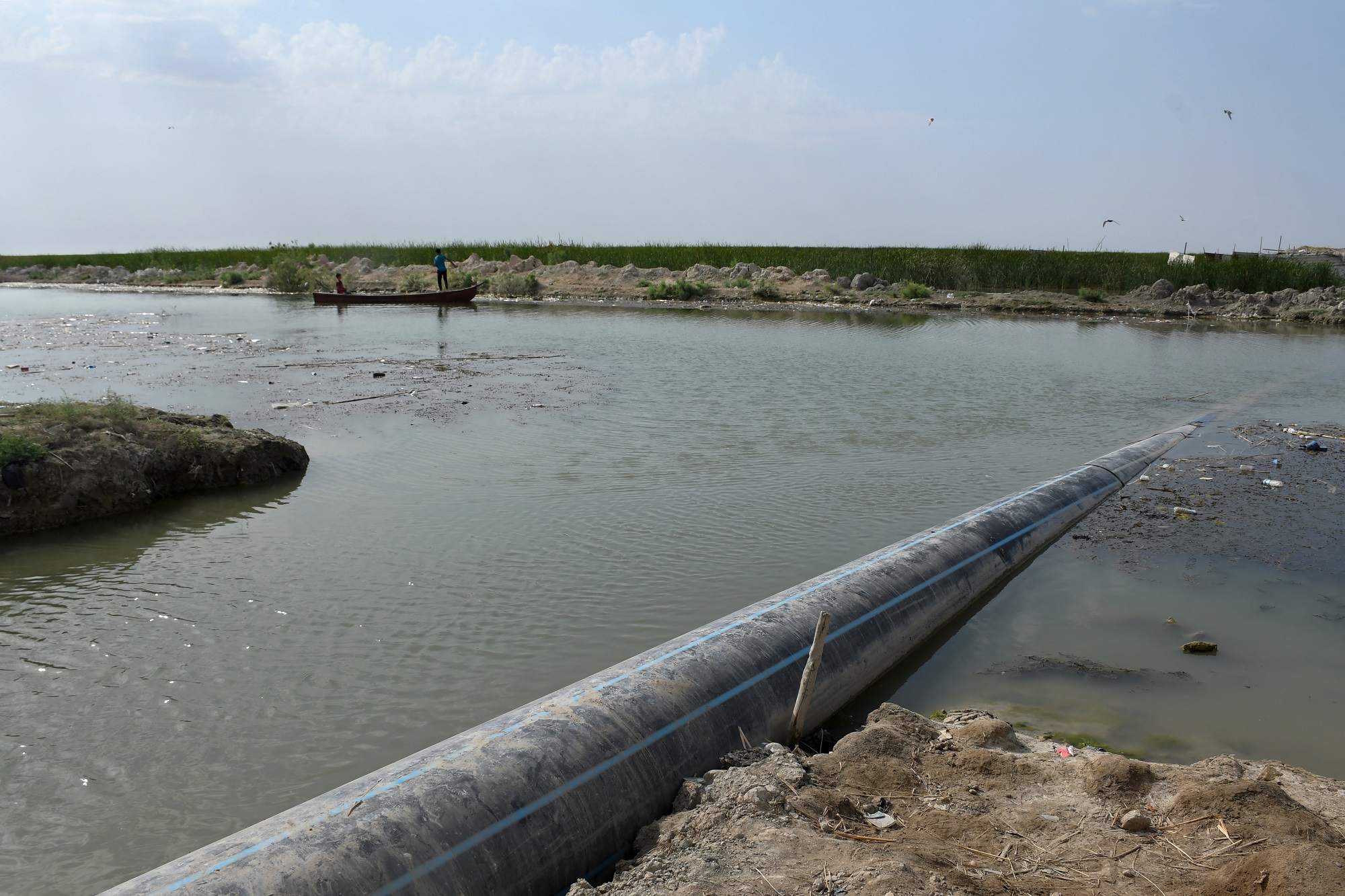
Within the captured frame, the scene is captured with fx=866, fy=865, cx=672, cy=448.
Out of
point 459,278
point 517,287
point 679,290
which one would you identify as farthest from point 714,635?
point 459,278

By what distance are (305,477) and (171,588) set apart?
9.30 ft

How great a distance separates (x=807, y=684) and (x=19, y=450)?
6996mm

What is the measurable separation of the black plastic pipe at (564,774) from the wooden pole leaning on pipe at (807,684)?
8 cm

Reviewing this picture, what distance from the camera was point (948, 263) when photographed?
36.0 m

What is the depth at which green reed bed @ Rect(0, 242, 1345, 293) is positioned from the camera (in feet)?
108

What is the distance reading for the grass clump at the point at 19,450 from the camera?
714 centimetres

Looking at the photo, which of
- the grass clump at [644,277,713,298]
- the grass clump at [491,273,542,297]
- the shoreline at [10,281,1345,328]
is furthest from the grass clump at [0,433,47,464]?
the grass clump at [491,273,542,297]

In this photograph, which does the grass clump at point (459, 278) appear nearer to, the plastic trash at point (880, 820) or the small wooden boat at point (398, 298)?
the small wooden boat at point (398, 298)

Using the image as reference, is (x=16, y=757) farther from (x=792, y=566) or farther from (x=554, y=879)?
(x=792, y=566)

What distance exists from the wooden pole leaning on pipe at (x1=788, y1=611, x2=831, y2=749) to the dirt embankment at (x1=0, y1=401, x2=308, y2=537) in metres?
6.52

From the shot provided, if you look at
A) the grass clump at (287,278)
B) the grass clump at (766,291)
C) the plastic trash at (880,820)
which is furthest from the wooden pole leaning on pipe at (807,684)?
the grass clump at (287,278)

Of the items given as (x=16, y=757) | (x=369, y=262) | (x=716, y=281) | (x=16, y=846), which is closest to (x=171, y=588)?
(x=16, y=757)

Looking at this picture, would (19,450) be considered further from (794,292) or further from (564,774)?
(794,292)

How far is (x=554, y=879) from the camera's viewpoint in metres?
3.09
